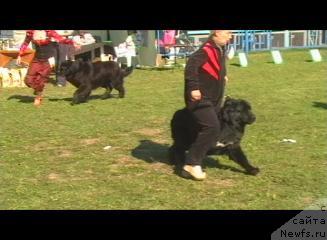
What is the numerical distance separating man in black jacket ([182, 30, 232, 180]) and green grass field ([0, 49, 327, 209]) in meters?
0.29

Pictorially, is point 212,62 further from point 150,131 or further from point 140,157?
point 150,131

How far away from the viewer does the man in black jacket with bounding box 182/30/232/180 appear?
4988mm

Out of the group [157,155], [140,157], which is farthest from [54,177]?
[157,155]

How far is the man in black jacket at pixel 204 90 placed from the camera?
4.99m

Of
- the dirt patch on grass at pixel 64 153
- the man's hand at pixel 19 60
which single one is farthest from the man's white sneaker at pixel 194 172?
the man's hand at pixel 19 60

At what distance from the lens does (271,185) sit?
503cm

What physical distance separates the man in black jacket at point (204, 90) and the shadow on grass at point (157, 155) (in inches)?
15.0

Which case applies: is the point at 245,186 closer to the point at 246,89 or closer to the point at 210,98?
the point at 210,98

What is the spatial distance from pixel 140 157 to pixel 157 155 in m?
0.22

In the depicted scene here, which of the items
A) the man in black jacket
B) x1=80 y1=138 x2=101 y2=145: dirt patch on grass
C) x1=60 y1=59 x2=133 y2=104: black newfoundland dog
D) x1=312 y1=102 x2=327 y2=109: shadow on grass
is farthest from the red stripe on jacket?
x1=60 y1=59 x2=133 y2=104: black newfoundland dog

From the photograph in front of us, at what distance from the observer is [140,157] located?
20.1 feet
